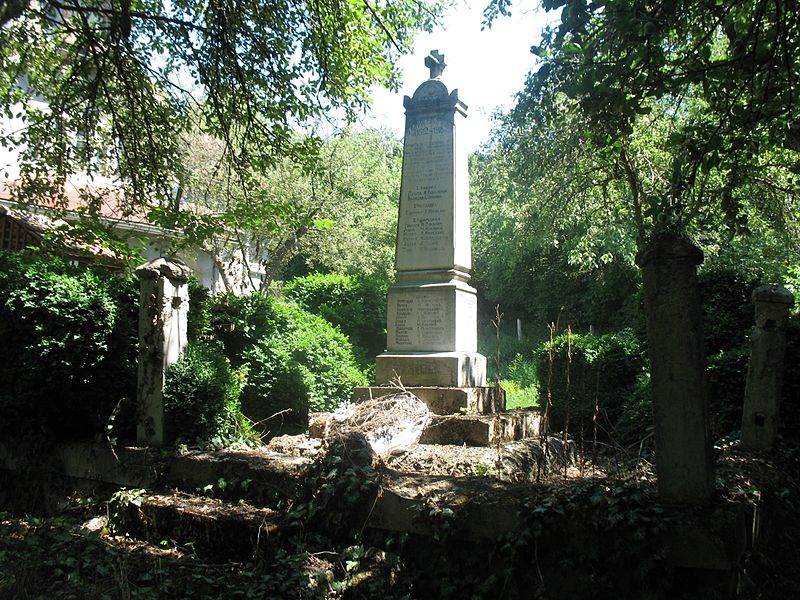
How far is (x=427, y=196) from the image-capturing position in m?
7.91

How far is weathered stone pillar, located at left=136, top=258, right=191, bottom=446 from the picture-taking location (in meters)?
6.29

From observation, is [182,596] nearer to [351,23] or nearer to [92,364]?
[92,364]

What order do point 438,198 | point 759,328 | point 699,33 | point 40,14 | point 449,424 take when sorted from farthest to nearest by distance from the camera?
point 438,198 < point 40,14 < point 449,424 < point 759,328 < point 699,33

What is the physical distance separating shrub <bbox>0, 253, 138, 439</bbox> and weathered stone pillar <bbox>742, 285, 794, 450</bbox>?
643cm

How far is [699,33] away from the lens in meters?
5.36

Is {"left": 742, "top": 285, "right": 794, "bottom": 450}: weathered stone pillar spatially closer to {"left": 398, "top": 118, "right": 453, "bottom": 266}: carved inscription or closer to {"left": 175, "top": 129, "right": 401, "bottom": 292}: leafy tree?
{"left": 398, "top": 118, "right": 453, "bottom": 266}: carved inscription

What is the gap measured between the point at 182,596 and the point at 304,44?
686 centimetres

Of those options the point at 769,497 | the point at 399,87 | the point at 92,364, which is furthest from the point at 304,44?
the point at 769,497

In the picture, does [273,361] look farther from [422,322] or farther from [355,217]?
[355,217]

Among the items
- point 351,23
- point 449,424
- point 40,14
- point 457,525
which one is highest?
point 351,23

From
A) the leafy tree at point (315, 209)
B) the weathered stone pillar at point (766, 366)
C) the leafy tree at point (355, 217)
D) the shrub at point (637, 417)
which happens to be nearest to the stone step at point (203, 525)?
the weathered stone pillar at point (766, 366)

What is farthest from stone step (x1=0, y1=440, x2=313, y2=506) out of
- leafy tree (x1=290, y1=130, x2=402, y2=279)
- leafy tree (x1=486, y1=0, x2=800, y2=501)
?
leafy tree (x1=290, y1=130, x2=402, y2=279)

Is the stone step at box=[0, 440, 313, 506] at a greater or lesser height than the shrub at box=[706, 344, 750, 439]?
lesser

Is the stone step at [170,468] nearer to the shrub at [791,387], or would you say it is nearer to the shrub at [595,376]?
the shrub at [791,387]
